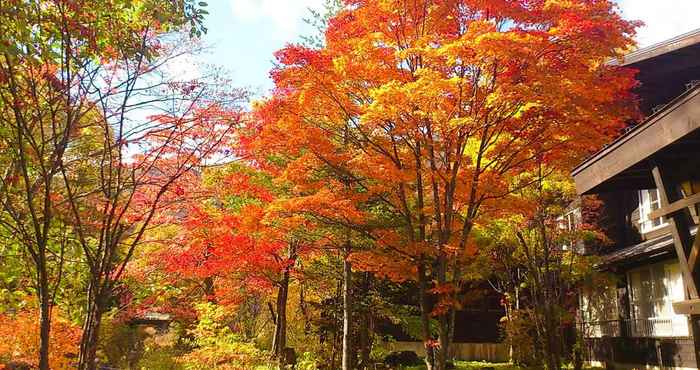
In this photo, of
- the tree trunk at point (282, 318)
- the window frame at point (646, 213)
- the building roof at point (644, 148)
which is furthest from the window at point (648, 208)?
the tree trunk at point (282, 318)

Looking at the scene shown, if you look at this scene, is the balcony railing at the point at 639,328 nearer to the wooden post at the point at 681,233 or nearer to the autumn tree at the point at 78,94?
the wooden post at the point at 681,233

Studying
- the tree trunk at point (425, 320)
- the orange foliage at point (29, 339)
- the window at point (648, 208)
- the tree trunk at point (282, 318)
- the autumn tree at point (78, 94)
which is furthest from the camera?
the tree trunk at point (282, 318)

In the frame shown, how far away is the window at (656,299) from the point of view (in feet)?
52.4

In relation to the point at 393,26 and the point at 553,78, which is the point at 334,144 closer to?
the point at 393,26

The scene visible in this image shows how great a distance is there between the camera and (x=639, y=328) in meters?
17.8

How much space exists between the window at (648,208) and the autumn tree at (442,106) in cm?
778

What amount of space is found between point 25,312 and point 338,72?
8.09 meters

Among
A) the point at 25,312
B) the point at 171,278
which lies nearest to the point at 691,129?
the point at 25,312

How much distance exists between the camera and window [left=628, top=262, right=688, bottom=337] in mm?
15969

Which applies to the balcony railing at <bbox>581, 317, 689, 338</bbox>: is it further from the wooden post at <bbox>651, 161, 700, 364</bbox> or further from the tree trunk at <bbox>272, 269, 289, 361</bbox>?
the wooden post at <bbox>651, 161, 700, 364</bbox>

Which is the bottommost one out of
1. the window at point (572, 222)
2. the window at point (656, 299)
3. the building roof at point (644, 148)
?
the window at point (656, 299)

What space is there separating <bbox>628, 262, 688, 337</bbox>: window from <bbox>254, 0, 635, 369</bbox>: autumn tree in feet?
24.5

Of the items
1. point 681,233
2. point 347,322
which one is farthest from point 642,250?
point 681,233

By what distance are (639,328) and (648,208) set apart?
391cm
